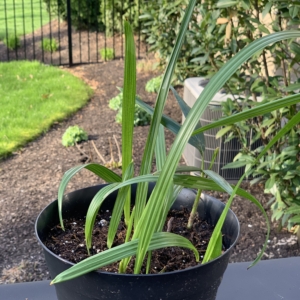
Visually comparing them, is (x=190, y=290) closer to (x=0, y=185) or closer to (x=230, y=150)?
(x=230, y=150)

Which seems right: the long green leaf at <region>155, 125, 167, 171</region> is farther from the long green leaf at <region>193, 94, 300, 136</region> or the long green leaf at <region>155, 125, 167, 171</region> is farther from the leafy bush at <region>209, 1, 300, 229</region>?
the leafy bush at <region>209, 1, 300, 229</region>

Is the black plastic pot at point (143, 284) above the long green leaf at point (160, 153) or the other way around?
the other way around

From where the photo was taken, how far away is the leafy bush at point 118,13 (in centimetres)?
690

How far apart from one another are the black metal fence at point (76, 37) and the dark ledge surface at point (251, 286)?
5182 millimetres

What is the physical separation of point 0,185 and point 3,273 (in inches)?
38.8

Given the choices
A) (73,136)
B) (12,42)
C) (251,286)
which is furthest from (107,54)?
(251,286)

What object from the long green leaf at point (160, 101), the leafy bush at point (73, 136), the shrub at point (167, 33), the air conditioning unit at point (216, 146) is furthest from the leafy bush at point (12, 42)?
the long green leaf at point (160, 101)

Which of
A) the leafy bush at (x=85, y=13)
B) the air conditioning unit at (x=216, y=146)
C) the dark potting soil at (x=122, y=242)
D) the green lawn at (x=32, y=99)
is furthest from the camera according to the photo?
the leafy bush at (x=85, y=13)

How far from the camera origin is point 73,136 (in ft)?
12.5

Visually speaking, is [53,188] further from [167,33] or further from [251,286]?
[251,286]

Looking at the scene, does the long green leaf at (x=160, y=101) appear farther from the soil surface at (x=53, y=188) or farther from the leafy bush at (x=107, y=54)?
the leafy bush at (x=107, y=54)

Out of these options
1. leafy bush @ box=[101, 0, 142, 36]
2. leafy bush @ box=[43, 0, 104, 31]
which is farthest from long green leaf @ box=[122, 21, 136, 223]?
leafy bush @ box=[43, 0, 104, 31]

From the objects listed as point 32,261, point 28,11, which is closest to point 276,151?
point 32,261

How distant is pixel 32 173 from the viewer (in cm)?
337
